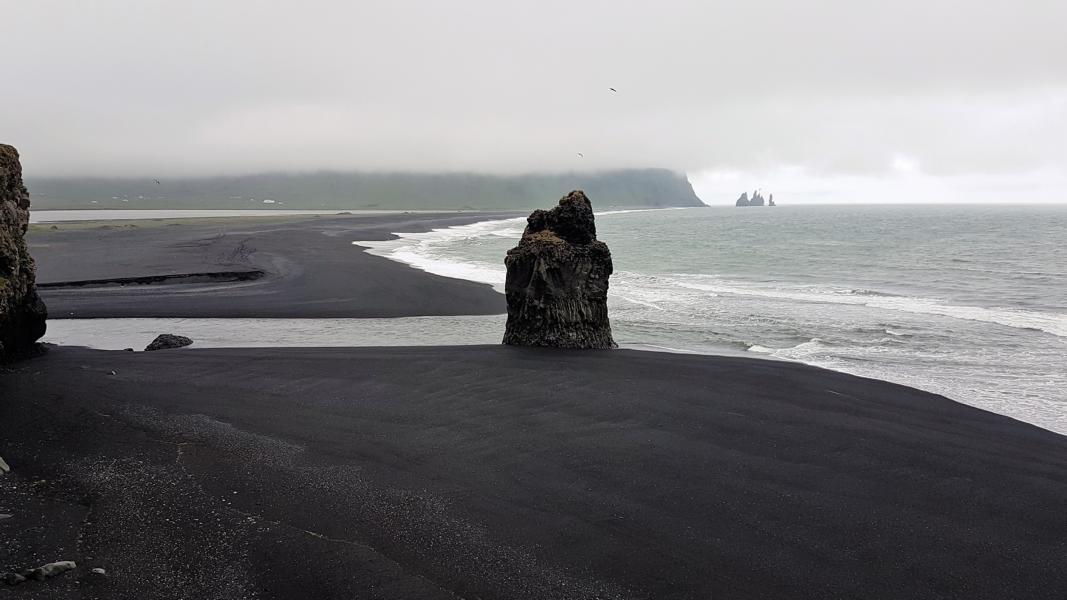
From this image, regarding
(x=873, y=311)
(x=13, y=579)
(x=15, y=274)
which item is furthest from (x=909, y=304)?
(x=15, y=274)

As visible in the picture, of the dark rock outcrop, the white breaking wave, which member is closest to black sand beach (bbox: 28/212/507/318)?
the white breaking wave

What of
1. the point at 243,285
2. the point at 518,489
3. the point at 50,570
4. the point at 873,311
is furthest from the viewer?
the point at 243,285

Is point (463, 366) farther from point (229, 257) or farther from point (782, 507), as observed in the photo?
point (229, 257)

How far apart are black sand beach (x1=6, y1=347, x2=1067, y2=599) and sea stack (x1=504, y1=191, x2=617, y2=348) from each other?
12.2 feet

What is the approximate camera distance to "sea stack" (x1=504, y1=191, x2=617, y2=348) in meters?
16.2

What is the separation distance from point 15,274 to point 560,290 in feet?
40.5

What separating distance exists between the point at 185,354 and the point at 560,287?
9134mm

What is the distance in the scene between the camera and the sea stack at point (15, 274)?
13446 mm

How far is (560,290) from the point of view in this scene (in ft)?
53.3

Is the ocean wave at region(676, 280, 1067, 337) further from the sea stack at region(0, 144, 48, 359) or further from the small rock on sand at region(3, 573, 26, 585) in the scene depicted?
the small rock on sand at region(3, 573, 26, 585)

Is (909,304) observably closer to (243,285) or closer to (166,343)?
(166,343)

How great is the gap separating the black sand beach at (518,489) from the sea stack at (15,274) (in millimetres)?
1840

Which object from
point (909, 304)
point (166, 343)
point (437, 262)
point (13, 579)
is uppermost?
point (437, 262)

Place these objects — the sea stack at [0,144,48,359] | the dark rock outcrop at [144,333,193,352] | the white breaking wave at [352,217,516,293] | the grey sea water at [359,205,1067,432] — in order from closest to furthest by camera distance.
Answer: the sea stack at [0,144,48,359] → the grey sea water at [359,205,1067,432] → the dark rock outcrop at [144,333,193,352] → the white breaking wave at [352,217,516,293]
